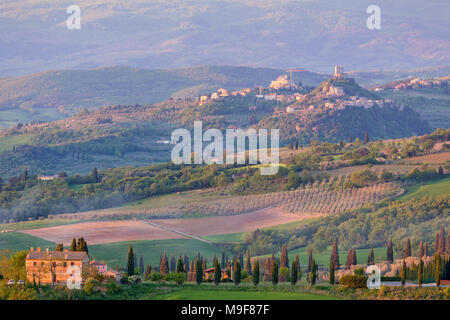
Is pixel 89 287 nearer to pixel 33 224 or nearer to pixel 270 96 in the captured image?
pixel 33 224

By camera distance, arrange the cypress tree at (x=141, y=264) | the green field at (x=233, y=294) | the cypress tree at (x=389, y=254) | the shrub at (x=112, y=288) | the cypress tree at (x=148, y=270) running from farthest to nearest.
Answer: the cypress tree at (x=141, y=264) < the cypress tree at (x=389, y=254) < the cypress tree at (x=148, y=270) < the green field at (x=233, y=294) < the shrub at (x=112, y=288)

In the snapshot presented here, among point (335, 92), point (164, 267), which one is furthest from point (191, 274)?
point (335, 92)

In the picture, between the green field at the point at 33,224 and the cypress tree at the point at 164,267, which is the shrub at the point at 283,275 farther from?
the green field at the point at 33,224

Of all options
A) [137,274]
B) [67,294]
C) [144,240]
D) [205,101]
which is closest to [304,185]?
[144,240]

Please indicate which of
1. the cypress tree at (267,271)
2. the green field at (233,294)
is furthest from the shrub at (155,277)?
the cypress tree at (267,271)

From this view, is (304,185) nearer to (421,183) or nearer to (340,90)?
(421,183)

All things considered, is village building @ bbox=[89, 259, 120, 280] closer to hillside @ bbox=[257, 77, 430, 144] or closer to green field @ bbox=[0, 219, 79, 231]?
green field @ bbox=[0, 219, 79, 231]

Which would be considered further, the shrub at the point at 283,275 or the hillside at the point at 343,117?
A: the hillside at the point at 343,117
